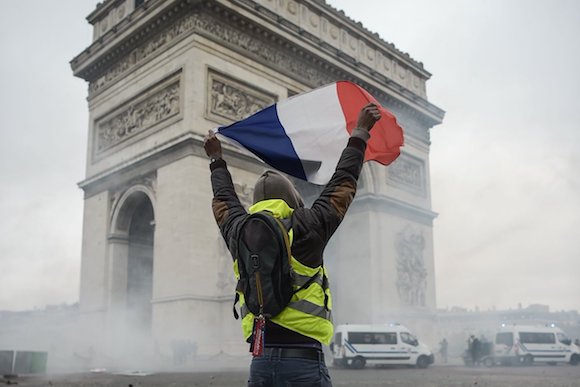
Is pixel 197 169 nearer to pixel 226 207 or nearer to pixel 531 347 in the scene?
pixel 531 347

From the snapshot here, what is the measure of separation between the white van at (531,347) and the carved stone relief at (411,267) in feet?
16.4

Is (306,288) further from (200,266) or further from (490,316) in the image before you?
(490,316)

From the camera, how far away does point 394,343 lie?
18.4 meters

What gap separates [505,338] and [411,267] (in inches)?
230

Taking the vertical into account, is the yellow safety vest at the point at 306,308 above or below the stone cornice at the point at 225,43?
below

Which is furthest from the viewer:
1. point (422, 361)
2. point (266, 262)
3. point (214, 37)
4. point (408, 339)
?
point (214, 37)

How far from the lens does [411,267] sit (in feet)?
84.3

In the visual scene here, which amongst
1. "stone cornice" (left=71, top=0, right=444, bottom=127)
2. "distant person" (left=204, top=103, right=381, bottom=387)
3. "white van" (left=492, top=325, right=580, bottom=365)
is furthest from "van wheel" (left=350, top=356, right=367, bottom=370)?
"distant person" (left=204, top=103, right=381, bottom=387)

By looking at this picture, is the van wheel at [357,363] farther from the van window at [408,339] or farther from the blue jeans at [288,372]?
the blue jeans at [288,372]

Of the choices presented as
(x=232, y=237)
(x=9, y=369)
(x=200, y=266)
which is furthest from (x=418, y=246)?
(x=232, y=237)

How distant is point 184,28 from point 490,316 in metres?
70.2

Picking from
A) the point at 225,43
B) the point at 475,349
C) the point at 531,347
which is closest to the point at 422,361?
the point at 475,349

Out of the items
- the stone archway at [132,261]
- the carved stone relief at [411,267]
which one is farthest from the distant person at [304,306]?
the carved stone relief at [411,267]

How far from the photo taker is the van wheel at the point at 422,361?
60.3ft
